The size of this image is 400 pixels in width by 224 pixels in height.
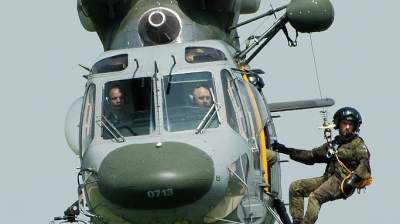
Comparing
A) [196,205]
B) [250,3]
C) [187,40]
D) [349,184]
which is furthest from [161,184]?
[250,3]

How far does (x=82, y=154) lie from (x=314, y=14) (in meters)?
3.74

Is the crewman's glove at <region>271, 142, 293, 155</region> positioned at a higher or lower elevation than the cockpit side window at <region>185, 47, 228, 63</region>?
lower

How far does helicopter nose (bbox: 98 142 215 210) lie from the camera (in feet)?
32.1

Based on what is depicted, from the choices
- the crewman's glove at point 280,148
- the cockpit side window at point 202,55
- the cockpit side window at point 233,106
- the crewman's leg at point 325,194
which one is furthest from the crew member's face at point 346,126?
the cockpit side window at point 202,55

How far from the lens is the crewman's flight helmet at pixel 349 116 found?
11.5m

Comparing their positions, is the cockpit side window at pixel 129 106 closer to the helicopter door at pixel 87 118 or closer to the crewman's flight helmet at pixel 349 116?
the helicopter door at pixel 87 118

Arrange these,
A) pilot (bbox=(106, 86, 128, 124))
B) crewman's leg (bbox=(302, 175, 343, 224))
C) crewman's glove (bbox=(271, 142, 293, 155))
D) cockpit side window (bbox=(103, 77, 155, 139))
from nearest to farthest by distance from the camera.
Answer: cockpit side window (bbox=(103, 77, 155, 139))
pilot (bbox=(106, 86, 128, 124))
crewman's leg (bbox=(302, 175, 343, 224))
crewman's glove (bbox=(271, 142, 293, 155))

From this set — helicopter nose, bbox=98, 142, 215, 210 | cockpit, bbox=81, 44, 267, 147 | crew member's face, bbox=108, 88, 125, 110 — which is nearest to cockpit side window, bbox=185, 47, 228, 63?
cockpit, bbox=81, 44, 267, 147

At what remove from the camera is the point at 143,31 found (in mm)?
12422

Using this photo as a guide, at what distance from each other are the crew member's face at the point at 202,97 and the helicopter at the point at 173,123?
Result: 1cm

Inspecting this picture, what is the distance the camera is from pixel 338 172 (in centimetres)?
1140

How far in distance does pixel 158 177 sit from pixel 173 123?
118 centimetres

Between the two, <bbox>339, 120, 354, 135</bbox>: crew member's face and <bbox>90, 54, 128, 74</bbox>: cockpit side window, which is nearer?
<bbox>90, 54, 128, 74</bbox>: cockpit side window

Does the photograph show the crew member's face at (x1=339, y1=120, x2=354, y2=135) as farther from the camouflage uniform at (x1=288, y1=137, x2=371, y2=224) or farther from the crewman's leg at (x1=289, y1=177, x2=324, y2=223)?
the crewman's leg at (x1=289, y1=177, x2=324, y2=223)
